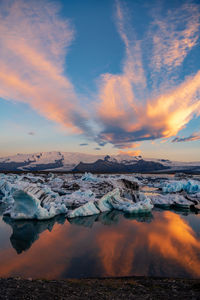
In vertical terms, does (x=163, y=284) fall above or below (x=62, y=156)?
below

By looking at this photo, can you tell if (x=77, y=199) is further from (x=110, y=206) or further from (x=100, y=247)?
(x=100, y=247)

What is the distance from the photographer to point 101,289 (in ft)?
10.7

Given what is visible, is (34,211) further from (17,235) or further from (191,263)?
(191,263)

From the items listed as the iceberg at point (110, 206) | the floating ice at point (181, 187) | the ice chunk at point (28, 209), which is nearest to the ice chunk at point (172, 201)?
the iceberg at point (110, 206)

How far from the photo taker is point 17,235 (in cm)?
709

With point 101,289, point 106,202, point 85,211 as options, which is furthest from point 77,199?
point 101,289

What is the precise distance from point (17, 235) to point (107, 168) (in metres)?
126

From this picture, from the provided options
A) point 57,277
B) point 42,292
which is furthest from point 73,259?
point 42,292

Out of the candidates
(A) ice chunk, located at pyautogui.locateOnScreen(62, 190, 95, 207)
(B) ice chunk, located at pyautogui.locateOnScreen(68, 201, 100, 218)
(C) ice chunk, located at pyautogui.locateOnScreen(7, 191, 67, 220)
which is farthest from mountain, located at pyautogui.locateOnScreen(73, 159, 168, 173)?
(C) ice chunk, located at pyautogui.locateOnScreen(7, 191, 67, 220)

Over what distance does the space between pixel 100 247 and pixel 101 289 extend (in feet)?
8.90

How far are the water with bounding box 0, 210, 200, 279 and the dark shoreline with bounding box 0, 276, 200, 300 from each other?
0.52m

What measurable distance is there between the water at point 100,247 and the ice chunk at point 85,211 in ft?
1.33

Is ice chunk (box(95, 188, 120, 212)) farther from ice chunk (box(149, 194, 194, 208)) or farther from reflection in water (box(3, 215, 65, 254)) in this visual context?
ice chunk (box(149, 194, 194, 208))

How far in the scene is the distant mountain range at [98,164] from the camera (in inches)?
4858
